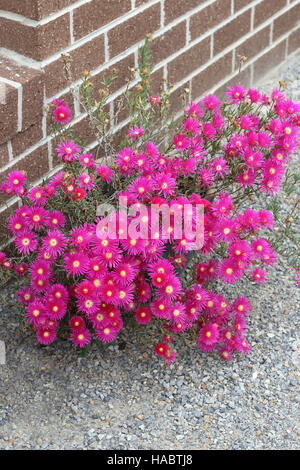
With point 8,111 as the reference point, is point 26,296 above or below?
below

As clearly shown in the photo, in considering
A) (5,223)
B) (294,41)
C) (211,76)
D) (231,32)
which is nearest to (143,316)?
(5,223)

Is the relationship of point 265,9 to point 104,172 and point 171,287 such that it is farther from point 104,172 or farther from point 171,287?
point 171,287

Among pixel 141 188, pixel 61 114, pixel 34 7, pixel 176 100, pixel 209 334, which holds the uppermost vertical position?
pixel 34 7

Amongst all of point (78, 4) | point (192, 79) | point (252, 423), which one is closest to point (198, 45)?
point (192, 79)

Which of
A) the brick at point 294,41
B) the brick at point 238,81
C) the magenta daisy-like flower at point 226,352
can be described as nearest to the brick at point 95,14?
the brick at point 238,81

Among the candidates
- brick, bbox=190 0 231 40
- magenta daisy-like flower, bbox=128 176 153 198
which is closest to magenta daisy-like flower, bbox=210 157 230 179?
magenta daisy-like flower, bbox=128 176 153 198

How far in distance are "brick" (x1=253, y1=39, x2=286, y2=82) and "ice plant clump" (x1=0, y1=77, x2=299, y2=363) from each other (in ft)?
4.64

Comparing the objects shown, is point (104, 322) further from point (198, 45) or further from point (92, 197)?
point (198, 45)

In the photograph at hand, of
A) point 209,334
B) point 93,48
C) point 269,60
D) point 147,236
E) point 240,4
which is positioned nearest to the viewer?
point 147,236

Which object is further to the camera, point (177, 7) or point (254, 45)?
point (254, 45)

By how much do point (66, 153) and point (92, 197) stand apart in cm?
18

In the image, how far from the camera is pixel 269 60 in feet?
12.5

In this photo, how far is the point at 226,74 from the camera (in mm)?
3463

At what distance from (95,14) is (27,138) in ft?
1.65
